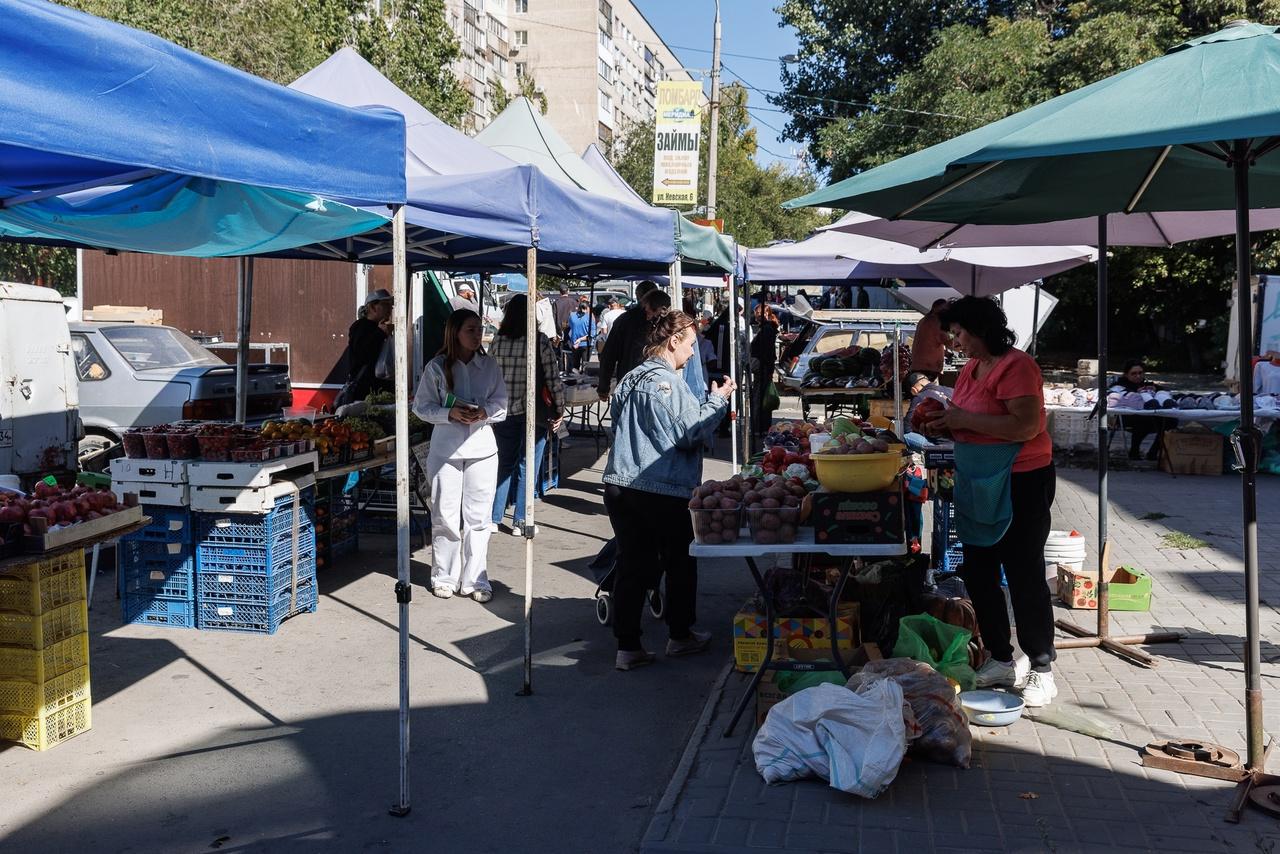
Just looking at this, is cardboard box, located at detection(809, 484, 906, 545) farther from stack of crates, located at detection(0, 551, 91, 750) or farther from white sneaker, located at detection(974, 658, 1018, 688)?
stack of crates, located at detection(0, 551, 91, 750)

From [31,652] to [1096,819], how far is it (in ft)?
14.3

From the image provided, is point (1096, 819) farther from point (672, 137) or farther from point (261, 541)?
point (672, 137)

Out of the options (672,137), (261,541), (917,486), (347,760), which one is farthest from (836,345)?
(347,760)

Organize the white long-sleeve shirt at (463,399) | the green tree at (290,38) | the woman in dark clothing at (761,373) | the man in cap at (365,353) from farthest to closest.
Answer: the green tree at (290,38)
the woman in dark clothing at (761,373)
the man in cap at (365,353)
the white long-sleeve shirt at (463,399)

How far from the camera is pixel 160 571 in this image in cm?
657

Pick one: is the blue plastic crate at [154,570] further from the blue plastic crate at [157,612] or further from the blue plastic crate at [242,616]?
the blue plastic crate at [242,616]

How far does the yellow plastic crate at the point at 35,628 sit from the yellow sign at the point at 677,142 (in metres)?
17.1

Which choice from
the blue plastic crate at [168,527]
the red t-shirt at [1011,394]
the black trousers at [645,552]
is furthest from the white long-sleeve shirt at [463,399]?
the red t-shirt at [1011,394]

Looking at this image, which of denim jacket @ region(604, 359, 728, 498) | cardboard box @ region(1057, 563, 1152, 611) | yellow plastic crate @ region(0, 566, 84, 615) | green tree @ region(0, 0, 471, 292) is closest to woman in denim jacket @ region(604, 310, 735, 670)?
denim jacket @ region(604, 359, 728, 498)

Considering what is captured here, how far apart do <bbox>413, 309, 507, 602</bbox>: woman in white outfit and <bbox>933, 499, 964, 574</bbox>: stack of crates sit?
9.74 feet

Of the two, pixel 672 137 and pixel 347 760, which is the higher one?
pixel 672 137

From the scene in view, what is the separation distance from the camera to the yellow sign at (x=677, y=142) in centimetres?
2095

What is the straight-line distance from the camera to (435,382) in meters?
7.16

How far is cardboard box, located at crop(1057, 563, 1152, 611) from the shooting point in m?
6.93
